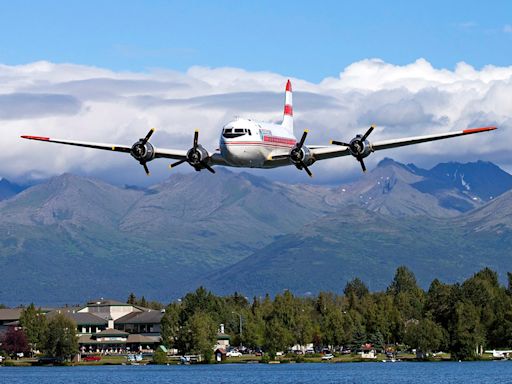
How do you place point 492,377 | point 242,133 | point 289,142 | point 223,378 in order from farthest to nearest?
point 223,378
point 492,377
point 289,142
point 242,133

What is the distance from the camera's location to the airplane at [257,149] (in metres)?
105

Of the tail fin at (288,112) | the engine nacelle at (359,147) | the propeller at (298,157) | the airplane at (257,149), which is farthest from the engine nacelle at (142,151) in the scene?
the tail fin at (288,112)

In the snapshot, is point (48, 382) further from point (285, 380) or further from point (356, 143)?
point (356, 143)

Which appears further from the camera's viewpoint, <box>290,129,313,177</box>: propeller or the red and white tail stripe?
the red and white tail stripe

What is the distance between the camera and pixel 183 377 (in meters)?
194

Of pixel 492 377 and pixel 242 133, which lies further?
pixel 492 377

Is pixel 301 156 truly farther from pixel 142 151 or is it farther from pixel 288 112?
pixel 288 112

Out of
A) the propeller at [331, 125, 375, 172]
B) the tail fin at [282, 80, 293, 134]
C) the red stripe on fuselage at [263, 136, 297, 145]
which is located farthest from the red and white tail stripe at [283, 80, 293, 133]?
the propeller at [331, 125, 375, 172]

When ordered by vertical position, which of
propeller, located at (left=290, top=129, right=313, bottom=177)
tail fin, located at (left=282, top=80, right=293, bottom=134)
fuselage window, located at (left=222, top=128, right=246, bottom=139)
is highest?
tail fin, located at (left=282, top=80, right=293, bottom=134)

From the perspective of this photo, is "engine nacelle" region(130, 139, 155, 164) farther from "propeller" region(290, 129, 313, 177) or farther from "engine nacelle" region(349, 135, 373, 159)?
"engine nacelle" region(349, 135, 373, 159)

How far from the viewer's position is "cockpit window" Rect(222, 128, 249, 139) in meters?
105

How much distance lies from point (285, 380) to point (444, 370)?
106 ft

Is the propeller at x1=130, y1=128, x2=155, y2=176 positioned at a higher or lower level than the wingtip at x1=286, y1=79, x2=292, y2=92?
lower

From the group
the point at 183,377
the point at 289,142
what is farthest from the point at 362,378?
the point at 289,142
